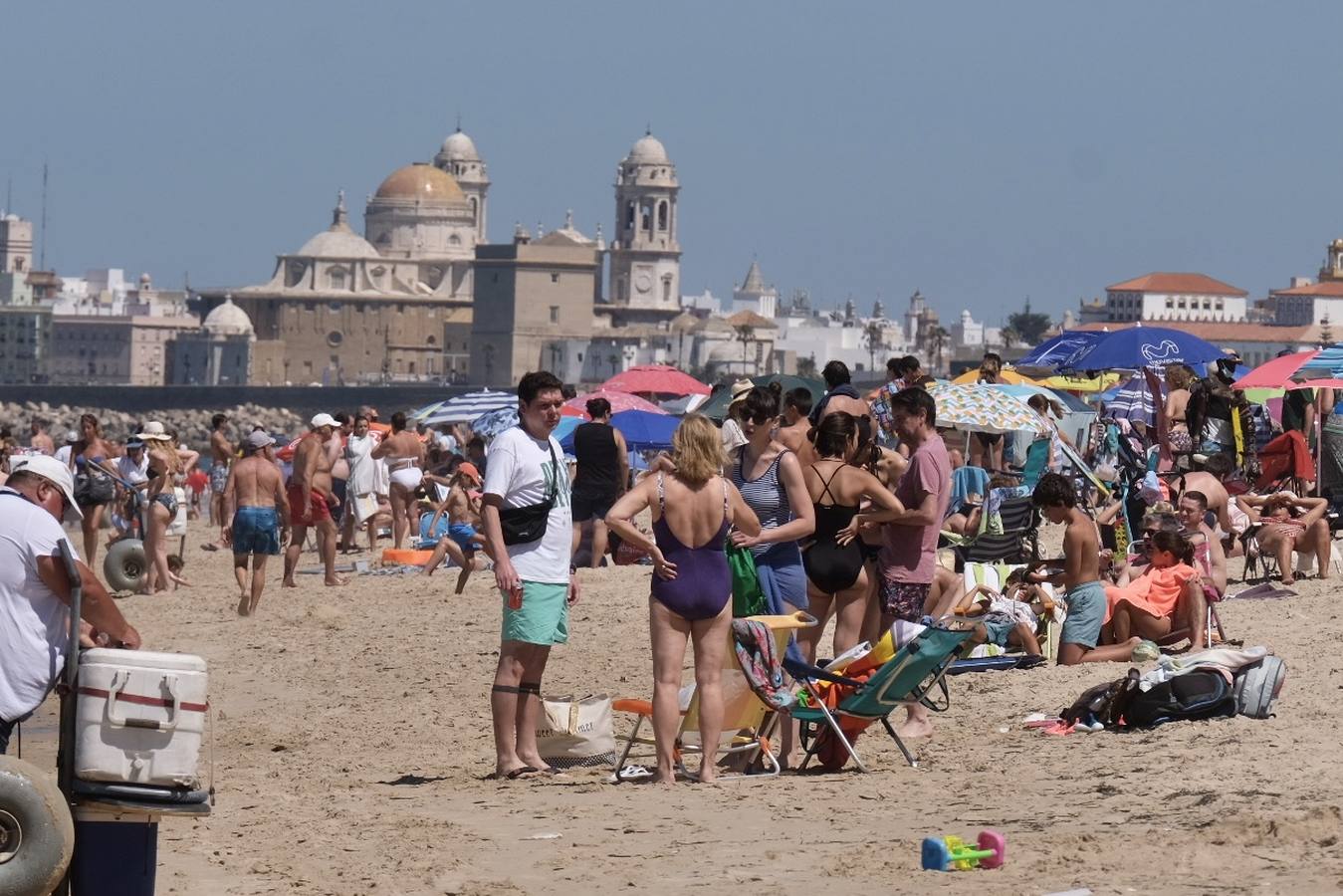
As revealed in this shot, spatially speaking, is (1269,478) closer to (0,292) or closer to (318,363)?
(318,363)

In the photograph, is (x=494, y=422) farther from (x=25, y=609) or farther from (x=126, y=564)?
(x=25, y=609)

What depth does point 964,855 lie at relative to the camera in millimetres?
5641

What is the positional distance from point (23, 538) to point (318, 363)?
399 feet

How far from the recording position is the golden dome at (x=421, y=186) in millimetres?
132125

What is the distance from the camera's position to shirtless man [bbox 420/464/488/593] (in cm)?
1362

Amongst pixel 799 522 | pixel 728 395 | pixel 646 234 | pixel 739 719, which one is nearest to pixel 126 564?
pixel 728 395

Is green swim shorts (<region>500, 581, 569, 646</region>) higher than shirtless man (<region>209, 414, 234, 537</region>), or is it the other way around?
shirtless man (<region>209, 414, 234, 537</region>)

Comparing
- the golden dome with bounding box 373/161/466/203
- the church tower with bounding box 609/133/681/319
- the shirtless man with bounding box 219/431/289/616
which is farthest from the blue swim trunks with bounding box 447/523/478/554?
the golden dome with bounding box 373/161/466/203

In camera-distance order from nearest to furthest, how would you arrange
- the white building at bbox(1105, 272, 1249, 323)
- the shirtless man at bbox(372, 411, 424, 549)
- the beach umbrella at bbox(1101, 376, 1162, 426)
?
the beach umbrella at bbox(1101, 376, 1162, 426)
the shirtless man at bbox(372, 411, 424, 549)
the white building at bbox(1105, 272, 1249, 323)

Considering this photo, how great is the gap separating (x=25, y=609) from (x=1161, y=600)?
4.94 metres

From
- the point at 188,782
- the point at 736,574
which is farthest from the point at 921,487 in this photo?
the point at 188,782

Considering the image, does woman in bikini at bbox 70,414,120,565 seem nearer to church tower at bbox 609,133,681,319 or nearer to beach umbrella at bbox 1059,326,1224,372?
beach umbrella at bbox 1059,326,1224,372

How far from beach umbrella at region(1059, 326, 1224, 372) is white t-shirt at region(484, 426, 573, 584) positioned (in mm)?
9320

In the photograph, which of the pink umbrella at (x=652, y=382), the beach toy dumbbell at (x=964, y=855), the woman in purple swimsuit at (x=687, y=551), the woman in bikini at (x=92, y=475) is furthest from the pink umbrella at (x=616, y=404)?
the beach toy dumbbell at (x=964, y=855)
